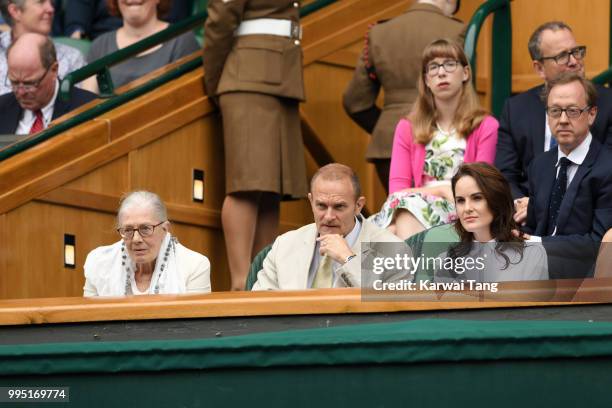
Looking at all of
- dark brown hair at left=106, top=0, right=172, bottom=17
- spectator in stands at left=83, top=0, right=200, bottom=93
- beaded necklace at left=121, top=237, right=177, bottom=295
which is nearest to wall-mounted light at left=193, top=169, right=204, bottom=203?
spectator in stands at left=83, top=0, right=200, bottom=93

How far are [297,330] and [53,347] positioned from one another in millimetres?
752

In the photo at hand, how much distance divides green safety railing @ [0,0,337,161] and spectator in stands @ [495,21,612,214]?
1785 mm

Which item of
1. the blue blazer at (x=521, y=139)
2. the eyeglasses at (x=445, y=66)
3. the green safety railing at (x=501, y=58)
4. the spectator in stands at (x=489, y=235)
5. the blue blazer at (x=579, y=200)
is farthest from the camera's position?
the green safety railing at (x=501, y=58)

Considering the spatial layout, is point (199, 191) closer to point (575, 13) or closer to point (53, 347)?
point (575, 13)

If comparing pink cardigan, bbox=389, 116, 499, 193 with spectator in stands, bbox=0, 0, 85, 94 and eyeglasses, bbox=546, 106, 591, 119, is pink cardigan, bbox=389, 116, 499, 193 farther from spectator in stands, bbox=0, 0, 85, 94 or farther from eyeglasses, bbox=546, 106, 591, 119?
spectator in stands, bbox=0, 0, 85, 94

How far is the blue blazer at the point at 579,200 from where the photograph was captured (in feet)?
21.7

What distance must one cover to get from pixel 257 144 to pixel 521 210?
5.62ft

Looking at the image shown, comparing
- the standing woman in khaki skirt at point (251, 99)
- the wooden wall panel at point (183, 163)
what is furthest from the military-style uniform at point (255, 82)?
the wooden wall panel at point (183, 163)

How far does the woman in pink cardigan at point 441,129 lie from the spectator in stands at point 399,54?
557 millimetres

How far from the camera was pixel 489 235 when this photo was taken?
6047mm

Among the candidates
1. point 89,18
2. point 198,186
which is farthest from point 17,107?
point 89,18

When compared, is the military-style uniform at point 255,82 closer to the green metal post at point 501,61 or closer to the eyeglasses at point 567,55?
the green metal post at point 501,61

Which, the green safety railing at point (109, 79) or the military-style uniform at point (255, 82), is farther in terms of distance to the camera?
the military-style uniform at point (255, 82)

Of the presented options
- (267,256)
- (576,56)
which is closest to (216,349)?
(267,256)
